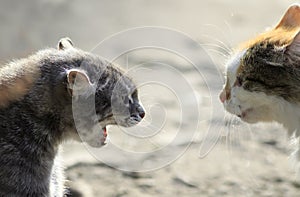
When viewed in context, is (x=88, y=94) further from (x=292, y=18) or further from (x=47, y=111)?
(x=292, y=18)

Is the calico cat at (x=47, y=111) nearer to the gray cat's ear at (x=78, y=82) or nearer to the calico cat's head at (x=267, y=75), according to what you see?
the gray cat's ear at (x=78, y=82)

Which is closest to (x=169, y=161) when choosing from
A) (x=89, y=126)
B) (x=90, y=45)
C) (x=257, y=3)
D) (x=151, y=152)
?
(x=151, y=152)

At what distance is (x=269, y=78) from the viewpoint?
439cm

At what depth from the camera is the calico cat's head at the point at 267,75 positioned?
170 inches

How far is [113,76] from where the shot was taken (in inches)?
175

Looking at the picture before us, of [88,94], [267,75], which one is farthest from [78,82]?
[267,75]

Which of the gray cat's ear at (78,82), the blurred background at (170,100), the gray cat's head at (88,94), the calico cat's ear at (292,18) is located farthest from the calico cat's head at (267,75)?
the gray cat's ear at (78,82)

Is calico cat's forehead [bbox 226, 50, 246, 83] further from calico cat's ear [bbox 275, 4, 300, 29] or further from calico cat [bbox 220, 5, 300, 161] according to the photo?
calico cat's ear [bbox 275, 4, 300, 29]

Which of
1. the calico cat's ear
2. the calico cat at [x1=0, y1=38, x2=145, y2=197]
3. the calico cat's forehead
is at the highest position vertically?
the calico cat's ear

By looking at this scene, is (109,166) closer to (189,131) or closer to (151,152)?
(151,152)

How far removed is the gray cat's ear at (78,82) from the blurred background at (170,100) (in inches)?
20.9

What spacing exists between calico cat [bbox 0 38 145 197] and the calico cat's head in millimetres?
620

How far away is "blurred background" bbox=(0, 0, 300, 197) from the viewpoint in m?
5.71

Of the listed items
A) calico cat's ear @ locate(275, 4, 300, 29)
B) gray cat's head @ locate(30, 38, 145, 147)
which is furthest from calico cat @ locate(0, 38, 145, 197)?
calico cat's ear @ locate(275, 4, 300, 29)
